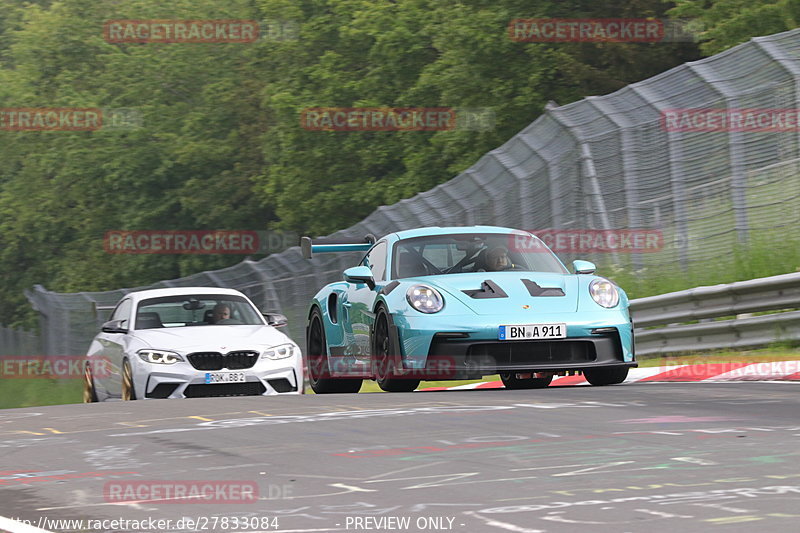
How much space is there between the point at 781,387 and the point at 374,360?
342cm

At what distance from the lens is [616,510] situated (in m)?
5.22

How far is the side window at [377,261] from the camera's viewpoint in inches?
500

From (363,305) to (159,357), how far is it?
6.90 ft

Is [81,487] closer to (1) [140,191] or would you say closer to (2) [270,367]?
(2) [270,367]

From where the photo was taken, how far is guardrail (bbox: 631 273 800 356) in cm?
1312

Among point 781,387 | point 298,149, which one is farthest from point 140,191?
point 781,387

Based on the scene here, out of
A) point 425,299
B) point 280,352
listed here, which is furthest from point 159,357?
point 425,299

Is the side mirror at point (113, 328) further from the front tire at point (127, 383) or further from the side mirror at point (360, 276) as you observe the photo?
the side mirror at point (360, 276)

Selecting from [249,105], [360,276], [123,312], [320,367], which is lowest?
[320,367]

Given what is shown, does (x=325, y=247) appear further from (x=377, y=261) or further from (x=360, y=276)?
(x=360, y=276)

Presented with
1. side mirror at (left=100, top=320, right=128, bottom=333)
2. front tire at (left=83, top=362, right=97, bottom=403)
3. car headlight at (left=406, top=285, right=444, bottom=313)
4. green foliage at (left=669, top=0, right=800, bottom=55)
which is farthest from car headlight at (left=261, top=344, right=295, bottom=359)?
green foliage at (left=669, top=0, right=800, bottom=55)

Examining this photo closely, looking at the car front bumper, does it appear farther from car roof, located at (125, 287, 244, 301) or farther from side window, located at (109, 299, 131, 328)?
car roof, located at (125, 287, 244, 301)

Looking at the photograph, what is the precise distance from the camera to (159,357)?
1329 centimetres

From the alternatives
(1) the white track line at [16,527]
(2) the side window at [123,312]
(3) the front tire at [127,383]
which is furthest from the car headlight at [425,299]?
(1) the white track line at [16,527]
